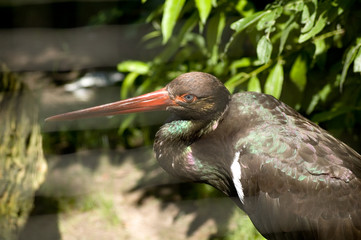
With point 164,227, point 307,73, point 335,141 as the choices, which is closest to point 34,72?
point 164,227

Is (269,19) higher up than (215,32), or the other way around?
(269,19)

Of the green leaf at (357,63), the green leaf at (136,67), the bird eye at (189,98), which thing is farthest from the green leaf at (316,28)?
the green leaf at (136,67)

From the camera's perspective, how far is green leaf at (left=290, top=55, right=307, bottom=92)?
5.78ft

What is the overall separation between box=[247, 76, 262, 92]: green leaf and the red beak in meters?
0.35

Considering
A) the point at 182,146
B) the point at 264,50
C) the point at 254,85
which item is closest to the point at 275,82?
the point at 254,85

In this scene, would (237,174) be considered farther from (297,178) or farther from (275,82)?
(275,82)

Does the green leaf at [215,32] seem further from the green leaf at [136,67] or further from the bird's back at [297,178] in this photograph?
the bird's back at [297,178]

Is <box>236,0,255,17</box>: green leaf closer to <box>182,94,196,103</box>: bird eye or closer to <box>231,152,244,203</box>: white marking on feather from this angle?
<box>182,94,196,103</box>: bird eye

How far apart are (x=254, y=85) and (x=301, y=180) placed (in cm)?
46

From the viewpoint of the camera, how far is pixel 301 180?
1.35 metres

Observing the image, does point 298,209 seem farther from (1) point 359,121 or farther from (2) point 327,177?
(1) point 359,121

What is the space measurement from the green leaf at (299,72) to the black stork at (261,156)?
0.99 feet

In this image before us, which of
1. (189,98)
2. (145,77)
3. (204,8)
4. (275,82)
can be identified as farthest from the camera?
(145,77)

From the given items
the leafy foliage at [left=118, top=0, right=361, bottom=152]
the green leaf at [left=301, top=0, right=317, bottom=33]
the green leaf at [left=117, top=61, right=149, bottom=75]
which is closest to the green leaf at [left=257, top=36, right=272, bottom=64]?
the leafy foliage at [left=118, top=0, right=361, bottom=152]
